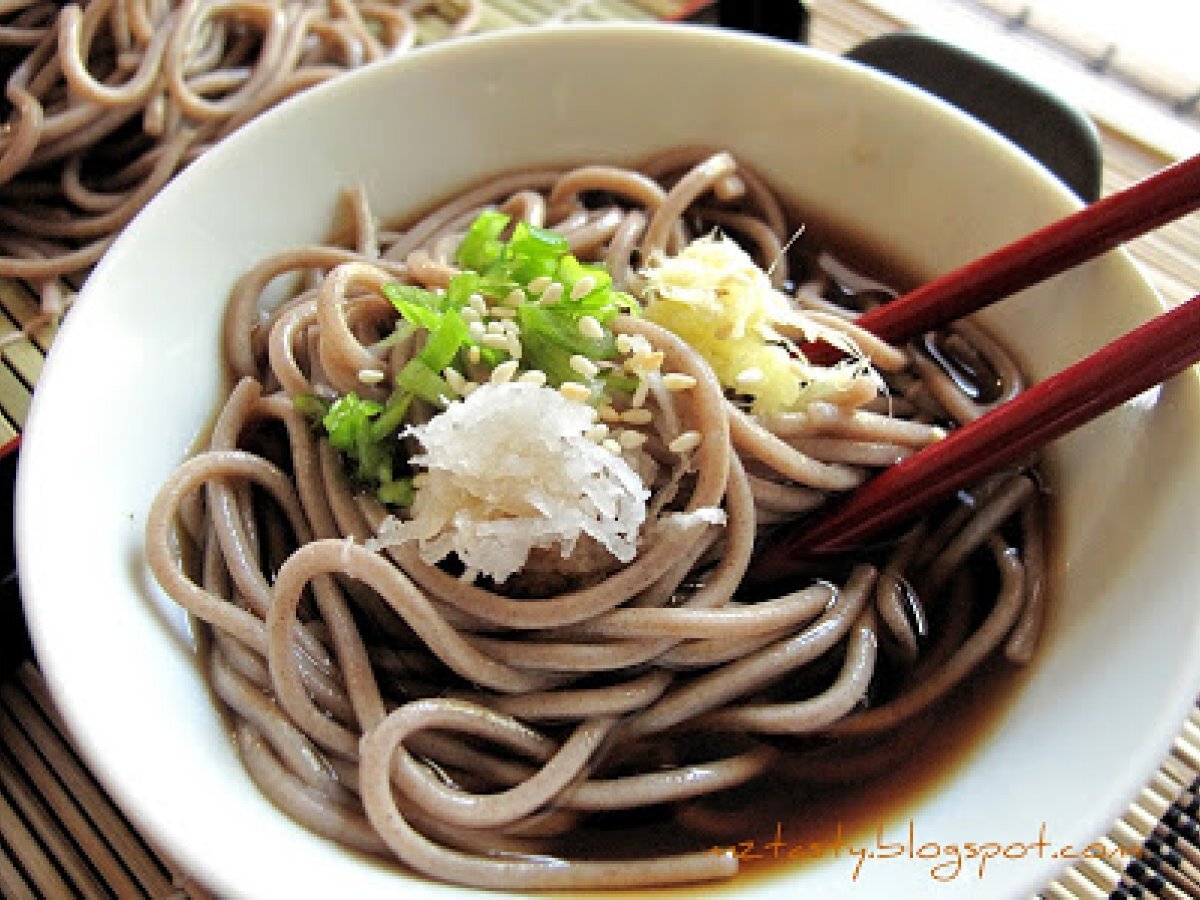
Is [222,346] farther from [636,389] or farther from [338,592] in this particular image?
[636,389]

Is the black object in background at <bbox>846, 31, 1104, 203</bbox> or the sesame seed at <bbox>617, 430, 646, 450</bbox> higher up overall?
the black object in background at <bbox>846, 31, 1104, 203</bbox>

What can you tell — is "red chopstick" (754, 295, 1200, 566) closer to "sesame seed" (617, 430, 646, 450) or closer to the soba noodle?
the soba noodle

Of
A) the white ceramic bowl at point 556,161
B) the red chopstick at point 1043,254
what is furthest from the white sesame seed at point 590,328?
the white ceramic bowl at point 556,161

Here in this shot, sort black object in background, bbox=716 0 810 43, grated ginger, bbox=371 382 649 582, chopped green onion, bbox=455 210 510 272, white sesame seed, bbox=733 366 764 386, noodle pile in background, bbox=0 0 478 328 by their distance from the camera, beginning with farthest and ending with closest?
black object in background, bbox=716 0 810 43 < noodle pile in background, bbox=0 0 478 328 < chopped green onion, bbox=455 210 510 272 < white sesame seed, bbox=733 366 764 386 < grated ginger, bbox=371 382 649 582

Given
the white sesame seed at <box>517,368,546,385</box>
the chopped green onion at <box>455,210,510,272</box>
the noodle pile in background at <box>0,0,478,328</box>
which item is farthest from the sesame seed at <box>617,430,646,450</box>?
the noodle pile in background at <box>0,0,478,328</box>

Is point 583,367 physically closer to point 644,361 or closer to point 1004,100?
point 644,361

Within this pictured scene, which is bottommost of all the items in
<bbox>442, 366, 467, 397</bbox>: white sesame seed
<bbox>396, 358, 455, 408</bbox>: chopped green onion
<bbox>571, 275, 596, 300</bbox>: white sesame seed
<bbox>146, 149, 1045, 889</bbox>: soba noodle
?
<bbox>146, 149, 1045, 889</bbox>: soba noodle

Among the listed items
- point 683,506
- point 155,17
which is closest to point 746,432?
point 683,506
